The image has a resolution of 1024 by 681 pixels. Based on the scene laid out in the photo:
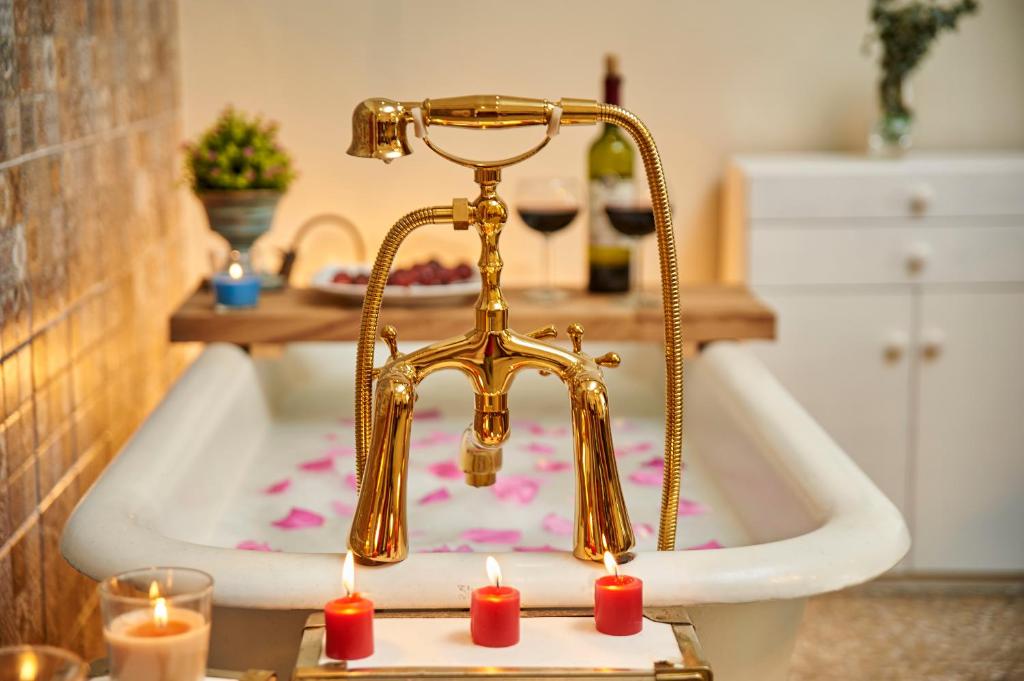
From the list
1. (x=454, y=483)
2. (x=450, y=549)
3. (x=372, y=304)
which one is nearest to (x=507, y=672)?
(x=372, y=304)

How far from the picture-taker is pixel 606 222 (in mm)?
2381

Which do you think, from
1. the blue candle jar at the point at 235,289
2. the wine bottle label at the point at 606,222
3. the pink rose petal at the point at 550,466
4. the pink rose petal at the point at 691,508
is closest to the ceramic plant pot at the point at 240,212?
the blue candle jar at the point at 235,289

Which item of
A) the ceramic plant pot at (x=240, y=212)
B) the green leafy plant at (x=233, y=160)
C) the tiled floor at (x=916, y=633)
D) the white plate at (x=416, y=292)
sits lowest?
the tiled floor at (x=916, y=633)

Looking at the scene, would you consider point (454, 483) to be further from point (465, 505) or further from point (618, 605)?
point (618, 605)

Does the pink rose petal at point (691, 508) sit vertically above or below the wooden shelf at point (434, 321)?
below

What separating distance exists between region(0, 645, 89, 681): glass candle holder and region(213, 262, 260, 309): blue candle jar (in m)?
1.43

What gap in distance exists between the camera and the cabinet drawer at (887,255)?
9.46 ft

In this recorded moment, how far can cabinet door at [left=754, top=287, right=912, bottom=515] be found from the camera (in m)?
2.93

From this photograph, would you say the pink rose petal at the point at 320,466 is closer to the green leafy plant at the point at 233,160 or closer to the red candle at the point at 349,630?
the green leafy plant at the point at 233,160

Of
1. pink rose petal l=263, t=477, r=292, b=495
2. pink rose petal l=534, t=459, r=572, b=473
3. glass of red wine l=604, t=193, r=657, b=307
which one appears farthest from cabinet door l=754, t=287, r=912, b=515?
pink rose petal l=263, t=477, r=292, b=495

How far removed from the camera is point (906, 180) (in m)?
2.86

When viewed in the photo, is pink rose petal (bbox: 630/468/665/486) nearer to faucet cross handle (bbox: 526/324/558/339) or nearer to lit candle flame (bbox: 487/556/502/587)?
faucet cross handle (bbox: 526/324/558/339)

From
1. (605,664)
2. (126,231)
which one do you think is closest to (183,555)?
(605,664)

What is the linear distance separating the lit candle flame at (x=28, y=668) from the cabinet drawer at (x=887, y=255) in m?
2.26
